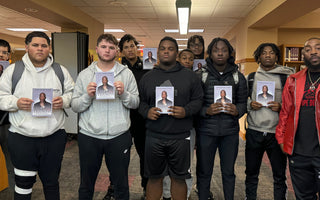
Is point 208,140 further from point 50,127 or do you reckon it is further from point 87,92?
point 50,127

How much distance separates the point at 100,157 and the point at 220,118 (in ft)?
3.57

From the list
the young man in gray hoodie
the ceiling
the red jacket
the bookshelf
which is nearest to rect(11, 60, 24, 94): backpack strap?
the young man in gray hoodie

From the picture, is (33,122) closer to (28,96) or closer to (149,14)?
(28,96)

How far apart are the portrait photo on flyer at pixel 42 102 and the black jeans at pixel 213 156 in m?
1.31

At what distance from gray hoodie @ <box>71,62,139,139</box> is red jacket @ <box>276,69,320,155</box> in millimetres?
1239

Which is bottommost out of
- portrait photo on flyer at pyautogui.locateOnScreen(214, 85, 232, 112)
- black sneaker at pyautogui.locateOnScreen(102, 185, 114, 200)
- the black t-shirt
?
black sneaker at pyautogui.locateOnScreen(102, 185, 114, 200)

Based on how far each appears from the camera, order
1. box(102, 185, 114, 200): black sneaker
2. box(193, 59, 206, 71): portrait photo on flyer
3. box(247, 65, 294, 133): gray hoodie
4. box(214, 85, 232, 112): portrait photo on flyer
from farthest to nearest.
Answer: box(102, 185, 114, 200): black sneaker < box(193, 59, 206, 71): portrait photo on flyer < box(247, 65, 294, 133): gray hoodie < box(214, 85, 232, 112): portrait photo on flyer

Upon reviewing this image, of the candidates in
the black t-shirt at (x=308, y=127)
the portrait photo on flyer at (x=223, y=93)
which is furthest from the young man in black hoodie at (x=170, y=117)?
the black t-shirt at (x=308, y=127)

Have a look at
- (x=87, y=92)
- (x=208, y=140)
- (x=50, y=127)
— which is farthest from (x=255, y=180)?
(x=50, y=127)

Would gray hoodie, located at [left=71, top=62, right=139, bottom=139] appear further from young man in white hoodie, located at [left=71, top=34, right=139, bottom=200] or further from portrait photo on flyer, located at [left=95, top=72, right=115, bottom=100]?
portrait photo on flyer, located at [left=95, top=72, right=115, bottom=100]

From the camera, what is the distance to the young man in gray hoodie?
2.34 m

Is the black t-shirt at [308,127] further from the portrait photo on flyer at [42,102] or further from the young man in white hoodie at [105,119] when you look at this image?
the portrait photo on flyer at [42,102]

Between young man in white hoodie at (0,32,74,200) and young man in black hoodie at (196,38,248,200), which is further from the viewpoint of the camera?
young man in black hoodie at (196,38,248,200)

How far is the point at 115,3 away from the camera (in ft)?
19.2
